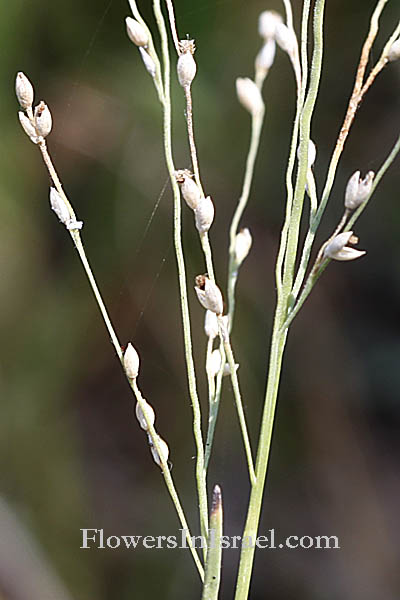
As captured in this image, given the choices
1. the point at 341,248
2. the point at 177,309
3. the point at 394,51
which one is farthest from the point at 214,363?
the point at 177,309

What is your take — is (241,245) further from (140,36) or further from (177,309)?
(177,309)

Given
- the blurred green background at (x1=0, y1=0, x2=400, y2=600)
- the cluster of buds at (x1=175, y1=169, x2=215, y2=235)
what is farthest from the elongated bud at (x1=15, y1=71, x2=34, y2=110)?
the blurred green background at (x1=0, y1=0, x2=400, y2=600)

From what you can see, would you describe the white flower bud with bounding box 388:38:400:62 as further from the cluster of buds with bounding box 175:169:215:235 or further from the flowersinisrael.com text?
the flowersinisrael.com text

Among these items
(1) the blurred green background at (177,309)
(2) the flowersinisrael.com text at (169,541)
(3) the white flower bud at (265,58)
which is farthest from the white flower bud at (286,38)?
(2) the flowersinisrael.com text at (169,541)

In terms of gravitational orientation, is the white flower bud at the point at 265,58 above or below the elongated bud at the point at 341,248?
above

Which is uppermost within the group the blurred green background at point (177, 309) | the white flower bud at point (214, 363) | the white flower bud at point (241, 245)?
the blurred green background at point (177, 309)

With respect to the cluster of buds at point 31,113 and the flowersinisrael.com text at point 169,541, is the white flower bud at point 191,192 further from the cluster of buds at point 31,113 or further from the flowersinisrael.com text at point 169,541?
the flowersinisrael.com text at point 169,541

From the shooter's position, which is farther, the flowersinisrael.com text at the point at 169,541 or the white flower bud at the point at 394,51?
the flowersinisrael.com text at the point at 169,541
